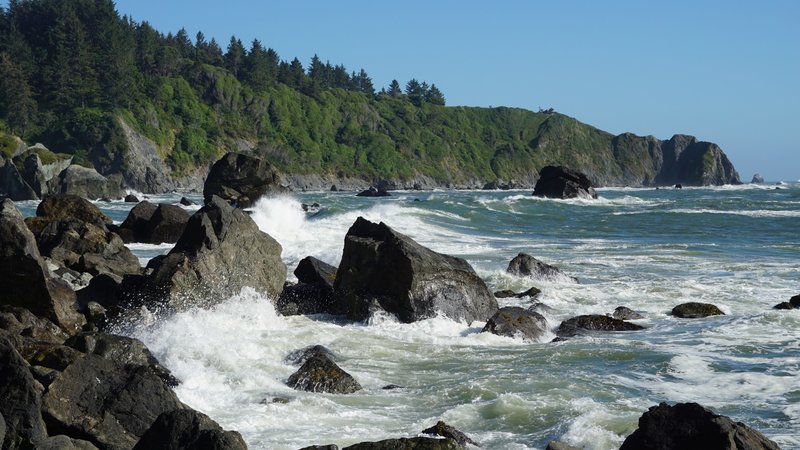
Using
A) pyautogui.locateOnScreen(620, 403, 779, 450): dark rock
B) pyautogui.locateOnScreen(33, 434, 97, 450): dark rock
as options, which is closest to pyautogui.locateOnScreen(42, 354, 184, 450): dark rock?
pyautogui.locateOnScreen(33, 434, 97, 450): dark rock

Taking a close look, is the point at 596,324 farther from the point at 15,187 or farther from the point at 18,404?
the point at 15,187

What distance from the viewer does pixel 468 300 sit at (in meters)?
18.4

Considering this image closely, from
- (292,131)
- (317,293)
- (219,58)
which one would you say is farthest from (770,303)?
(219,58)

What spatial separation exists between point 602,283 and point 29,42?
326 ft

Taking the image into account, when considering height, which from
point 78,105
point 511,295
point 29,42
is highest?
point 29,42

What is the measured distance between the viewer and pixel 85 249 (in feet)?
73.5

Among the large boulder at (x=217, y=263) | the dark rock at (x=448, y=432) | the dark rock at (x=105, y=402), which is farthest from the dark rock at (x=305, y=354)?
the dark rock at (x=105, y=402)

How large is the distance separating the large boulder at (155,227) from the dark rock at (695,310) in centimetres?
1664

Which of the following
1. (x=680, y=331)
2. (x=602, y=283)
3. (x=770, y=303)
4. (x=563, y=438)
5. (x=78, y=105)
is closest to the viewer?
(x=563, y=438)

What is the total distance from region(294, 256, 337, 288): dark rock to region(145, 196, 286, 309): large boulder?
67.3 inches

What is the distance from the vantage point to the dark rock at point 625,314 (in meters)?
19.2

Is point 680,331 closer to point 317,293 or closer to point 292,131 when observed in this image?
point 317,293

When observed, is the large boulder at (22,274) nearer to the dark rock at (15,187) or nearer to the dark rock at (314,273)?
the dark rock at (314,273)

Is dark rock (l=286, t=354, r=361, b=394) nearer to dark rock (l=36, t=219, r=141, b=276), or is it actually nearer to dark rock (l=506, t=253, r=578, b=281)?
dark rock (l=36, t=219, r=141, b=276)
